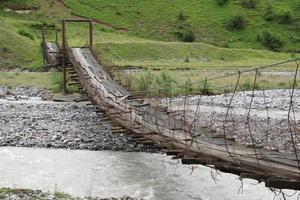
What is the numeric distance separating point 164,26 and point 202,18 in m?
6.19

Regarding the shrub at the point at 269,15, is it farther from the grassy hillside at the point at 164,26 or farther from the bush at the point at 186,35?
the bush at the point at 186,35

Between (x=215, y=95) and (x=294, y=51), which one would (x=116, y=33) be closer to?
(x=294, y=51)

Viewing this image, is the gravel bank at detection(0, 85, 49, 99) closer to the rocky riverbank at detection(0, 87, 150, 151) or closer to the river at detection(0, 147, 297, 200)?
the rocky riverbank at detection(0, 87, 150, 151)

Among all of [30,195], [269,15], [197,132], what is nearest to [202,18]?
[269,15]

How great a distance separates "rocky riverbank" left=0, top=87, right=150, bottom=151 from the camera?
1650 cm

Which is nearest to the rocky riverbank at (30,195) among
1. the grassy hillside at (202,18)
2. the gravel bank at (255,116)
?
the gravel bank at (255,116)

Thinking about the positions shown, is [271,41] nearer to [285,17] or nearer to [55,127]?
[285,17]

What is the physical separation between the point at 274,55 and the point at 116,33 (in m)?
17.5

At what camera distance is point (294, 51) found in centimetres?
5912

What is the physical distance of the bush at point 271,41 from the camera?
60875 mm

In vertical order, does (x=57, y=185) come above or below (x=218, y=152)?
below

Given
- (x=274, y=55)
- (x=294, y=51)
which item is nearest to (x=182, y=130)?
(x=274, y=55)

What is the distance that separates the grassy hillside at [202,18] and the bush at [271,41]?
1.94 feet

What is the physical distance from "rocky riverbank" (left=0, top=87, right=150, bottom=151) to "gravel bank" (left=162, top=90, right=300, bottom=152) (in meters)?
2.48
